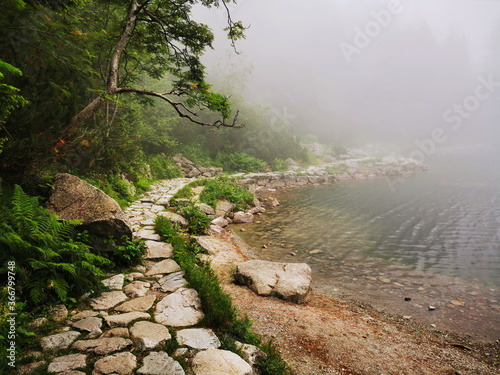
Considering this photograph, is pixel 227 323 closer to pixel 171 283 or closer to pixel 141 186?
pixel 171 283

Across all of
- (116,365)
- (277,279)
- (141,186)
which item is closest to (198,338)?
(116,365)

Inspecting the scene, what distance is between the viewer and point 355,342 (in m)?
3.87

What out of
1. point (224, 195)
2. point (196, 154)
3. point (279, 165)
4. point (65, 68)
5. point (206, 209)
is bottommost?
point (206, 209)

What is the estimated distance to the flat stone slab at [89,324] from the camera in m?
2.75

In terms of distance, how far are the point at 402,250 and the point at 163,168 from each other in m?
13.9

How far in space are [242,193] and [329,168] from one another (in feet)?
52.5

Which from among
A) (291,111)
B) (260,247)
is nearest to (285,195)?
(260,247)

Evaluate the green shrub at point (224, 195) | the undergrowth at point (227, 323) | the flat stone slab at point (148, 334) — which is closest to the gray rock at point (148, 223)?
the undergrowth at point (227, 323)

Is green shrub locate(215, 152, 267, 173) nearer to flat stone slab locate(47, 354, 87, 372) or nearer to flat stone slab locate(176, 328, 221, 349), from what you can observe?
flat stone slab locate(176, 328, 221, 349)

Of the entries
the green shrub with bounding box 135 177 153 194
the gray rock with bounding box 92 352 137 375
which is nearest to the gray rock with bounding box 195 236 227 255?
the green shrub with bounding box 135 177 153 194

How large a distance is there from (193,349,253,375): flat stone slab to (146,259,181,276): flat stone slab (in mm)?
2292

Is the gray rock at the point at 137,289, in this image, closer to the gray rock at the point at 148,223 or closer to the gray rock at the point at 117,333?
the gray rock at the point at 117,333

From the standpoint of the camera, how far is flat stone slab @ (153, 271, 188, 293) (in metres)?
3.98

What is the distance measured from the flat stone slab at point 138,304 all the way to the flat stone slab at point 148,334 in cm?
42
